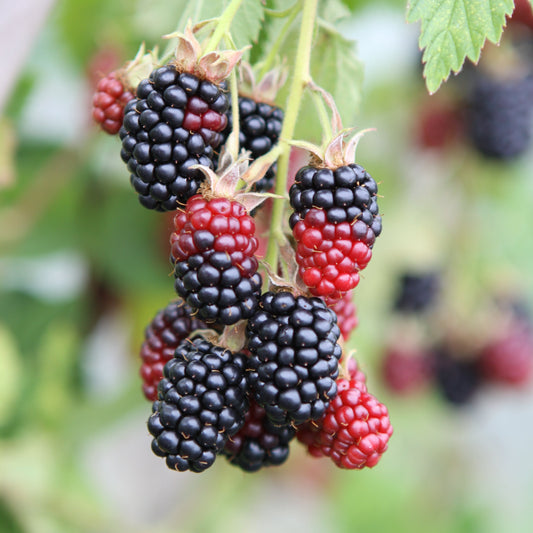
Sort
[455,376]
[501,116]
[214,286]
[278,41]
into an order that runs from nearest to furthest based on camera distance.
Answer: [214,286] < [278,41] < [501,116] < [455,376]

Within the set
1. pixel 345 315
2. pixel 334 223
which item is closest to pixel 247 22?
pixel 334 223

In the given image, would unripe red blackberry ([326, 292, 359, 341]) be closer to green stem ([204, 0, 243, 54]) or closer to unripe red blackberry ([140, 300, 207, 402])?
unripe red blackberry ([140, 300, 207, 402])

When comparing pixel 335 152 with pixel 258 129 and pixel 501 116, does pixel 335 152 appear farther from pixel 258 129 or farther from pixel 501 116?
pixel 501 116

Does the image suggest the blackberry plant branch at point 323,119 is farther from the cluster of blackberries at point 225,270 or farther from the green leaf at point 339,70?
the green leaf at point 339,70

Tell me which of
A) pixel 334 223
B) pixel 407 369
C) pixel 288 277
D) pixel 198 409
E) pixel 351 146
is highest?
pixel 351 146

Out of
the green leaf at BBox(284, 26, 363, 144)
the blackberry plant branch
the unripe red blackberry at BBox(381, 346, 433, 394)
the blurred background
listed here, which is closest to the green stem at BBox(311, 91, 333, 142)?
the blackberry plant branch

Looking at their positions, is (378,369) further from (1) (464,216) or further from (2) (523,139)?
(2) (523,139)

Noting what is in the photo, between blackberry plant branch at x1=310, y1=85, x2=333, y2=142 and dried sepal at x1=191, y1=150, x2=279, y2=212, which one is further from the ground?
blackberry plant branch at x1=310, y1=85, x2=333, y2=142

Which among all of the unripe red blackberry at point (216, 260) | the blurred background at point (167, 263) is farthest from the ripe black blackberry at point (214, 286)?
the blurred background at point (167, 263)
